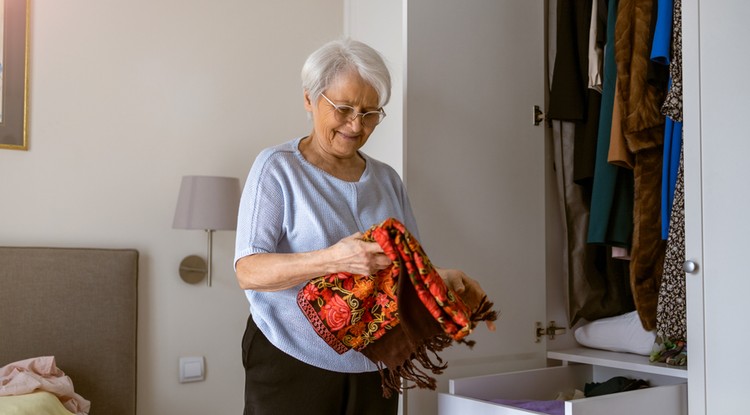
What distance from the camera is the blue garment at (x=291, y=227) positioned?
5.03 ft

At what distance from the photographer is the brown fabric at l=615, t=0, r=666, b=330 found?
236cm

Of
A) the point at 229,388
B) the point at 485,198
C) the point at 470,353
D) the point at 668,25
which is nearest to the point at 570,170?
the point at 485,198

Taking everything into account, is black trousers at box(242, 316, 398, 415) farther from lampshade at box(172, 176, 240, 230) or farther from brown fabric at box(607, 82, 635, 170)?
brown fabric at box(607, 82, 635, 170)

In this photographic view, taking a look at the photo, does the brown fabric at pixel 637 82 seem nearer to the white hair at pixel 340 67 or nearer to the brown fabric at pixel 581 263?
the brown fabric at pixel 581 263

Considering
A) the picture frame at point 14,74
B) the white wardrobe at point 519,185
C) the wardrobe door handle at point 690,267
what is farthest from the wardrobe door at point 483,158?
the picture frame at point 14,74

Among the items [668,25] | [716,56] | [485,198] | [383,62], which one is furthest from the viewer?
[485,198]

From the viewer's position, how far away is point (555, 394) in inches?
98.2

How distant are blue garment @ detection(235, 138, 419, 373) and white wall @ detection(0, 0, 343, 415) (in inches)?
43.0

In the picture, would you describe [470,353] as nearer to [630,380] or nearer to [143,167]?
[630,380]

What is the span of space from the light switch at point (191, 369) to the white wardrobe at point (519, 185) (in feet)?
2.68

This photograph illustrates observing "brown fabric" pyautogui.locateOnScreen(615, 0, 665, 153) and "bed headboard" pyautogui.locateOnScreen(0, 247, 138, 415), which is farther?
"brown fabric" pyautogui.locateOnScreen(615, 0, 665, 153)

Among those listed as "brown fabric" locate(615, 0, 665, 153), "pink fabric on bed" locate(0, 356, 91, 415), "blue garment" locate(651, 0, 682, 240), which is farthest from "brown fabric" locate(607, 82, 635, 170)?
"pink fabric on bed" locate(0, 356, 91, 415)

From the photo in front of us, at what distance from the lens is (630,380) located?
2406 mm

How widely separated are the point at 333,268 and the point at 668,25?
1.53 m
